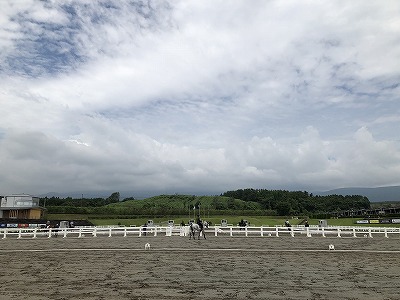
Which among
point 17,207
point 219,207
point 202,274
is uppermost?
point 17,207

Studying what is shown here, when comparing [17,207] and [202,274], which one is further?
[17,207]

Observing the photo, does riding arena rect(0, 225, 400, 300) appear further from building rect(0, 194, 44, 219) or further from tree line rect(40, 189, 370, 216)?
tree line rect(40, 189, 370, 216)

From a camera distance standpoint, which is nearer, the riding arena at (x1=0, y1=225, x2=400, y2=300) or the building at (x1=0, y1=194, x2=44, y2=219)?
the riding arena at (x1=0, y1=225, x2=400, y2=300)

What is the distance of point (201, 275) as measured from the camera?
550 inches

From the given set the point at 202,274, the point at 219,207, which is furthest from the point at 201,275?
the point at 219,207

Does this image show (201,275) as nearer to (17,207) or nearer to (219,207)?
(17,207)

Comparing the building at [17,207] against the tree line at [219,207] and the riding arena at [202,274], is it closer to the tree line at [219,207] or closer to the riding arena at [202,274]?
the tree line at [219,207]

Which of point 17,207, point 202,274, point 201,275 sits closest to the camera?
point 201,275

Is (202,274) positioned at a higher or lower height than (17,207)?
lower

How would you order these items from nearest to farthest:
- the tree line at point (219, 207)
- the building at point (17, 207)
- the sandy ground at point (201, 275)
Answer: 1. the sandy ground at point (201, 275)
2. the building at point (17, 207)
3. the tree line at point (219, 207)

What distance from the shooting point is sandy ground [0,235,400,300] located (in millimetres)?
11055

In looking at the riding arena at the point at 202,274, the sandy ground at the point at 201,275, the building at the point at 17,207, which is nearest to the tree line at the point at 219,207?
the building at the point at 17,207

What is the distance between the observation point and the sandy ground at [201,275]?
435 inches

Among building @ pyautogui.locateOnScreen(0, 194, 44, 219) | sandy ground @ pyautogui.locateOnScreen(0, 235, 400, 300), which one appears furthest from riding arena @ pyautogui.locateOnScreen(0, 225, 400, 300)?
building @ pyautogui.locateOnScreen(0, 194, 44, 219)
